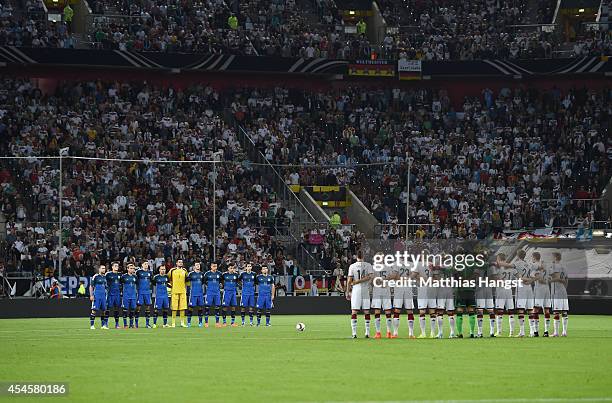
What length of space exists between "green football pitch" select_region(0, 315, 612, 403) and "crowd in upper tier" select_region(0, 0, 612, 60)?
87.4 feet

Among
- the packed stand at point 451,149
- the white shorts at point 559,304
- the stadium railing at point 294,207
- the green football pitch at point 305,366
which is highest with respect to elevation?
the packed stand at point 451,149

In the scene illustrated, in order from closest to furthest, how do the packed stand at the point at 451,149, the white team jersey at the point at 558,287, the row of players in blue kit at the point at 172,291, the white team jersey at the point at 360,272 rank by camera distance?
the white team jersey at the point at 360,272
the white team jersey at the point at 558,287
the row of players in blue kit at the point at 172,291
the packed stand at the point at 451,149

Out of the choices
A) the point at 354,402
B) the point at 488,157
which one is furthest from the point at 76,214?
the point at 354,402

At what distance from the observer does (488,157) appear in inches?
2266

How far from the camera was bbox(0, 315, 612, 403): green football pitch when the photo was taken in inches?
662

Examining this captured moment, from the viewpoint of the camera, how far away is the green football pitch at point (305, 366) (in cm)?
1681

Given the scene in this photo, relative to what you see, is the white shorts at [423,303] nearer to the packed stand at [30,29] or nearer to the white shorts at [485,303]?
the white shorts at [485,303]

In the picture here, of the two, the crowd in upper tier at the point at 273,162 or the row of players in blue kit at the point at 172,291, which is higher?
the crowd in upper tier at the point at 273,162

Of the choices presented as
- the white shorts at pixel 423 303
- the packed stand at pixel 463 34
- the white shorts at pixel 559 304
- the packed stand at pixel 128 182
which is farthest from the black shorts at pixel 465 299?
the packed stand at pixel 463 34

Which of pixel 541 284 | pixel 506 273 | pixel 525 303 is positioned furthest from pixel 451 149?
pixel 541 284

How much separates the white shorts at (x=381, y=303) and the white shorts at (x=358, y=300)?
0.20m

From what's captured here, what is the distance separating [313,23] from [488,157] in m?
12.5

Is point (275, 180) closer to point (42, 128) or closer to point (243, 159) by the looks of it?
point (243, 159)

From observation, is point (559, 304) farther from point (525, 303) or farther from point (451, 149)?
point (451, 149)
